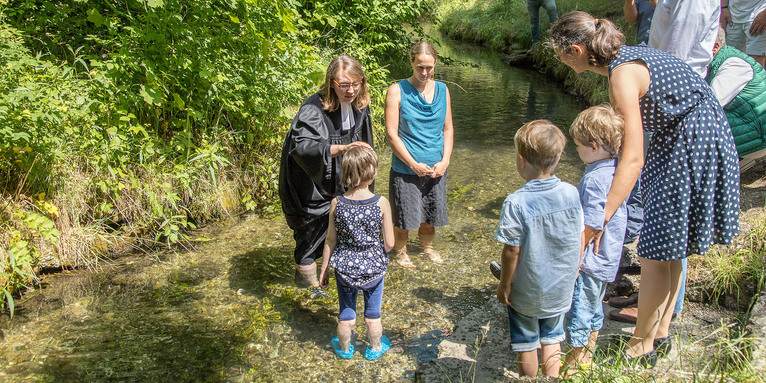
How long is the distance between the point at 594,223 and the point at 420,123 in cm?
185

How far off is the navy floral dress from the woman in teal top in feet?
3.49

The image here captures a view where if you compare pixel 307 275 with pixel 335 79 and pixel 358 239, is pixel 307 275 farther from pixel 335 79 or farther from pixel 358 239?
pixel 335 79

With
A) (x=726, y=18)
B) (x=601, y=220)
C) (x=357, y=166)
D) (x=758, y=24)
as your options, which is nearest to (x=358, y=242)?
(x=357, y=166)

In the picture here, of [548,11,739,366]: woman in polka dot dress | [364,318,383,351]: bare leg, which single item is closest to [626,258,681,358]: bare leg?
[548,11,739,366]: woman in polka dot dress

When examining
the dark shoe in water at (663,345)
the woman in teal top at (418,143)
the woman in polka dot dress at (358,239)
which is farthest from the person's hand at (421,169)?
the dark shoe in water at (663,345)

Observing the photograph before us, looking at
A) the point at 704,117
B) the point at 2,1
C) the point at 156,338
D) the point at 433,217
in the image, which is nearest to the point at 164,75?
the point at 2,1

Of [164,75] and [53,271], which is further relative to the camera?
[164,75]

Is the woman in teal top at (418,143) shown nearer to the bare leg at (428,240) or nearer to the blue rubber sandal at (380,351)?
the bare leg at (428,240)

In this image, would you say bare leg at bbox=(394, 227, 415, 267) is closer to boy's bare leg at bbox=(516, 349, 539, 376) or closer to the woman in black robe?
the woman in black robe

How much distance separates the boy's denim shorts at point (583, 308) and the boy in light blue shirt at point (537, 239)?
21 cm

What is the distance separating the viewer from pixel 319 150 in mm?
3420

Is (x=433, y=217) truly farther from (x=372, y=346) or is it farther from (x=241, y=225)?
(x=241, y=225)

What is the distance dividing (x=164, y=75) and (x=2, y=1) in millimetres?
1461

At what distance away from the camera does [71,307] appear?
3.77 metres
